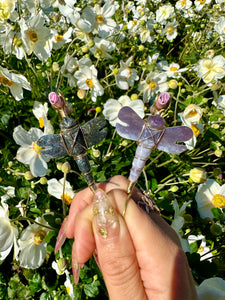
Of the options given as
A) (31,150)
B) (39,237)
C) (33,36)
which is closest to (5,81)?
(33,36)

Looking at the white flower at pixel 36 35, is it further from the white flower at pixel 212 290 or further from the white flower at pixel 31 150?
the white flower at pixel 212 290

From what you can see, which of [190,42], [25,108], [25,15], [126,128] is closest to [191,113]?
[126,128]

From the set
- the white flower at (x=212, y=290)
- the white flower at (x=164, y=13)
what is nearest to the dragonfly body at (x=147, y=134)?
the white flower at (x=212, y=290)

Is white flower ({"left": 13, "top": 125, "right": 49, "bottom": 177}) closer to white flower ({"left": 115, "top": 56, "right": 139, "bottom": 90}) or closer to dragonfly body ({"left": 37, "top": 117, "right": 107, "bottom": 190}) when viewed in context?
dragonfly body ({"left": 37, "top": 117, "right": 107, "bottom": 190})

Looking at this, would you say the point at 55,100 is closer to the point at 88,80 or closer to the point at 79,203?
the point at 79,203

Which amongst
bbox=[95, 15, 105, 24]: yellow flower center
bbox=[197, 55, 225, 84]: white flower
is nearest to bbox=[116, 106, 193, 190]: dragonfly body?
bbox=[197, 55, 225, 84]: white flower

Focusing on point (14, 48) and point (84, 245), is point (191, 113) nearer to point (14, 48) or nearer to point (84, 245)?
point (84, 245)

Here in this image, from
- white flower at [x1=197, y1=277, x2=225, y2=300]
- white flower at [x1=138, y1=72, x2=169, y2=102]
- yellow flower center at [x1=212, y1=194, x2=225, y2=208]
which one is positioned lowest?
yellow flower center at [x1=212, y1=194, x2=225, y2=208]
